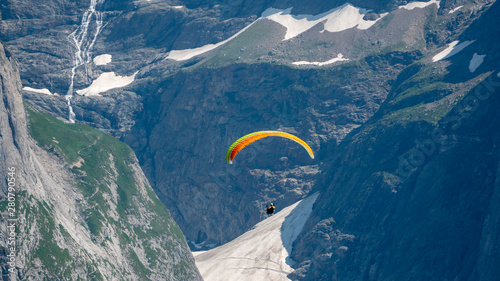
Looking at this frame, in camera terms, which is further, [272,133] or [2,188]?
[2,188]

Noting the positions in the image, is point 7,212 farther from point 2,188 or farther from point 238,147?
point 238,147

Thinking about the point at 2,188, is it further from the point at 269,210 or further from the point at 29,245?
the point at 269,210

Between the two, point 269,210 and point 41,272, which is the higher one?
point 269,210

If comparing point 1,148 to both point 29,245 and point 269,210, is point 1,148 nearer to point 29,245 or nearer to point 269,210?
point 29,245

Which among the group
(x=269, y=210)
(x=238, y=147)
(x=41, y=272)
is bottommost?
(x=41, y=272)

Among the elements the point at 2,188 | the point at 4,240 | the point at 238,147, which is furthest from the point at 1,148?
the point at 238,147

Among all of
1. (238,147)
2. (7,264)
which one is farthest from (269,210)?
(7,264)

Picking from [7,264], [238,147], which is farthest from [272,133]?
[7,264]

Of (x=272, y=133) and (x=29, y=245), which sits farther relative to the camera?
(x=29, y=245)

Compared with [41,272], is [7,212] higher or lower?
higher
